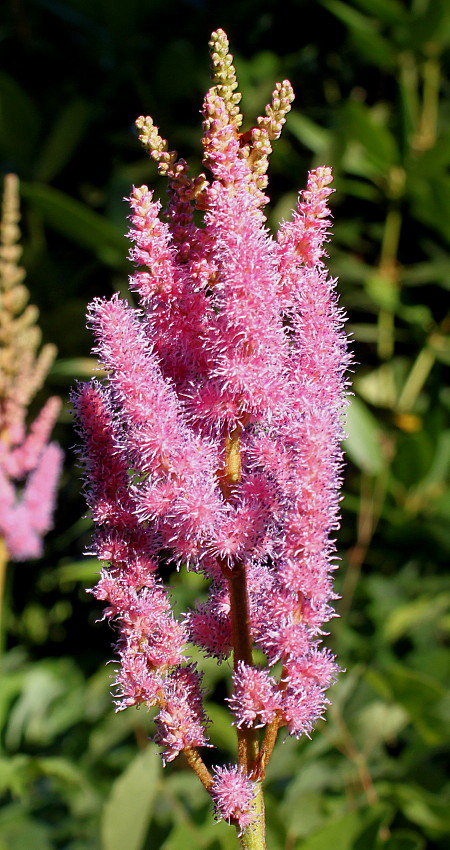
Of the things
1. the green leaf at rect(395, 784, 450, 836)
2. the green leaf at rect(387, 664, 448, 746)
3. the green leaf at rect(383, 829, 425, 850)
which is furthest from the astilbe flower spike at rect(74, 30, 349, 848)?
the green leaf at rect(395, 784, 450, 836)

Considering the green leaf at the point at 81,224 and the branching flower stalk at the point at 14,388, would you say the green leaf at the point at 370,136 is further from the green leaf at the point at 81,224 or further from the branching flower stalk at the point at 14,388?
the branching flower stalk at the point at 14,388

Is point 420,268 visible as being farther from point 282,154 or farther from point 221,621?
point 221,621

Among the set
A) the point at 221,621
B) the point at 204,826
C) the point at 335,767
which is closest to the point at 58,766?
the point at 204,826

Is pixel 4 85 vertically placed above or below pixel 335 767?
above

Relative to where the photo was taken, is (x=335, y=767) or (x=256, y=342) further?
(x=335, y=767)

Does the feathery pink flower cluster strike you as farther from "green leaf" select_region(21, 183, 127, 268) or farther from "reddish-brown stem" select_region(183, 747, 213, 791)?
"reddish-brown stem" select_region(183, 747, 213, 791)

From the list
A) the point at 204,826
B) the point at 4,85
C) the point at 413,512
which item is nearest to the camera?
the point at 204,826

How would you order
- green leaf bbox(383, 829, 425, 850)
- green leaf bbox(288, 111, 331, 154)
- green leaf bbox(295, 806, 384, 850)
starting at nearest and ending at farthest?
green leaf bbox(383, 829, 425, 850) → green leaf bbox(295, 806, 384, 850) → green leaf bbox(288, 111, 331, 154)

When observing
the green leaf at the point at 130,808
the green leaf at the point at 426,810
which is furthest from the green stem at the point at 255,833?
the green leaf at the point at 426,810
